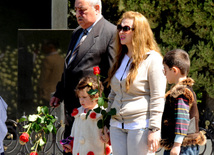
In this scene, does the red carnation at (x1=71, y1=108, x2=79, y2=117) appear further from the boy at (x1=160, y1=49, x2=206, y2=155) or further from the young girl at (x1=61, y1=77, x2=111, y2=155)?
the boy at (x1=160, y1=49, x2=206, y2=155)

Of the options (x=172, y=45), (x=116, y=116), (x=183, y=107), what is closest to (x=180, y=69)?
(x=183, y=107)

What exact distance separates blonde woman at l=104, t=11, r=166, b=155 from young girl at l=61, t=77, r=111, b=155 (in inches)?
20.4

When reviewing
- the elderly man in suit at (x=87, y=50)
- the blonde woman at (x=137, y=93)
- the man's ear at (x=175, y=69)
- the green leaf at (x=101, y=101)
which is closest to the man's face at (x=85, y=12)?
the elderly man in suit at (x=87, y=50)

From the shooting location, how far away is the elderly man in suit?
A: 417 centimetres

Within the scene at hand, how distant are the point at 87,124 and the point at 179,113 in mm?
967

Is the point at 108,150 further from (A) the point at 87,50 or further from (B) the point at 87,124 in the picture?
(A) the point at 87,50

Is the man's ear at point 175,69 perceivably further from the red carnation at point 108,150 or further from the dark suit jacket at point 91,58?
the red carnation at point 108,150

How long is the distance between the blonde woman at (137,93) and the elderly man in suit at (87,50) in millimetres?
687

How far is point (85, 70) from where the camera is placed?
4164 millimetres

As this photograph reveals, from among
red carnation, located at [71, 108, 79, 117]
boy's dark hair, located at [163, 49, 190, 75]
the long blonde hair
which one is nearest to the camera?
the long blonde hair

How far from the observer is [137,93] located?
3.35 metres

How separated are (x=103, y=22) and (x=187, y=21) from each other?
498 centimetres

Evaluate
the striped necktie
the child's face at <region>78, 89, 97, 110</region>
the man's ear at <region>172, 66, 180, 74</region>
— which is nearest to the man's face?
the striped necktie

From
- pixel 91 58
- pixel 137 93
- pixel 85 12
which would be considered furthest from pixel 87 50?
pixel 137 93
